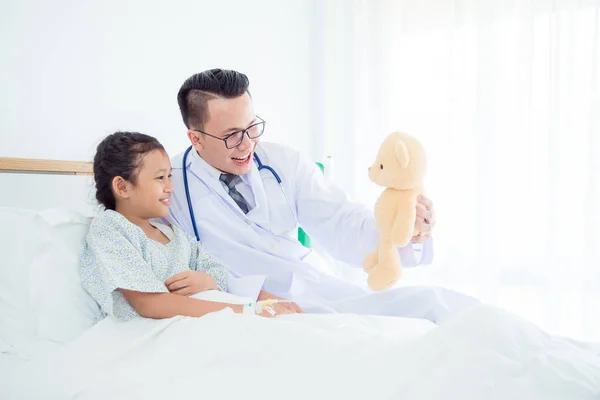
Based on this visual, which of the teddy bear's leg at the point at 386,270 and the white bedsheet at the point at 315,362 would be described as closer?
the white bedsheet at the point at 315,362

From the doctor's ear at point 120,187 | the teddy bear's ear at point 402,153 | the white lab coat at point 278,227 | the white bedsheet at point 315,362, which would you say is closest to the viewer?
the white bedsheet at point 315,362

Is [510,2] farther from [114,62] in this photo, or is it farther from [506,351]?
[506,351]

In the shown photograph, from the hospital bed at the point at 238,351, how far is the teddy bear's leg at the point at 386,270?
0.10 meters

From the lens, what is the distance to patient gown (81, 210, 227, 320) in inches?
54.3

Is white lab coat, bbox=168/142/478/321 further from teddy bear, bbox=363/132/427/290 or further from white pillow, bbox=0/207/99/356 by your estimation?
white pillow, bbox=0/207/99/356

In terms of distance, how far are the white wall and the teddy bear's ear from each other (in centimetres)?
135

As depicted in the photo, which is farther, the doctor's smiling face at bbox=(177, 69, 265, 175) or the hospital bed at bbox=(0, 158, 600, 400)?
the doctor's smiling face at bbox=(177, 69, 265, 175)

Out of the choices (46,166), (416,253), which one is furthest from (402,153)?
(46,166)

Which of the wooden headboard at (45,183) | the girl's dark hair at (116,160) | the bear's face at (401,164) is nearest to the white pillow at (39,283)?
the girl's dark hair at (116,160)

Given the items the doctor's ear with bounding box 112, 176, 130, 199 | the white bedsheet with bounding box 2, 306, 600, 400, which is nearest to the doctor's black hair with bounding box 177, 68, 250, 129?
the doctor's ear with bounding box 112, 176, 130, 199

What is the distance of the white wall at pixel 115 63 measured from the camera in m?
2.00

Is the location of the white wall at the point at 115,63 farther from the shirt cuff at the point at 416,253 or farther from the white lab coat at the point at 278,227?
the shirt cuff at the point at 416,253

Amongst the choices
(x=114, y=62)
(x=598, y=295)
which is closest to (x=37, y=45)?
(x=114, y=62)

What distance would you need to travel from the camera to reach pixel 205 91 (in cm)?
186
